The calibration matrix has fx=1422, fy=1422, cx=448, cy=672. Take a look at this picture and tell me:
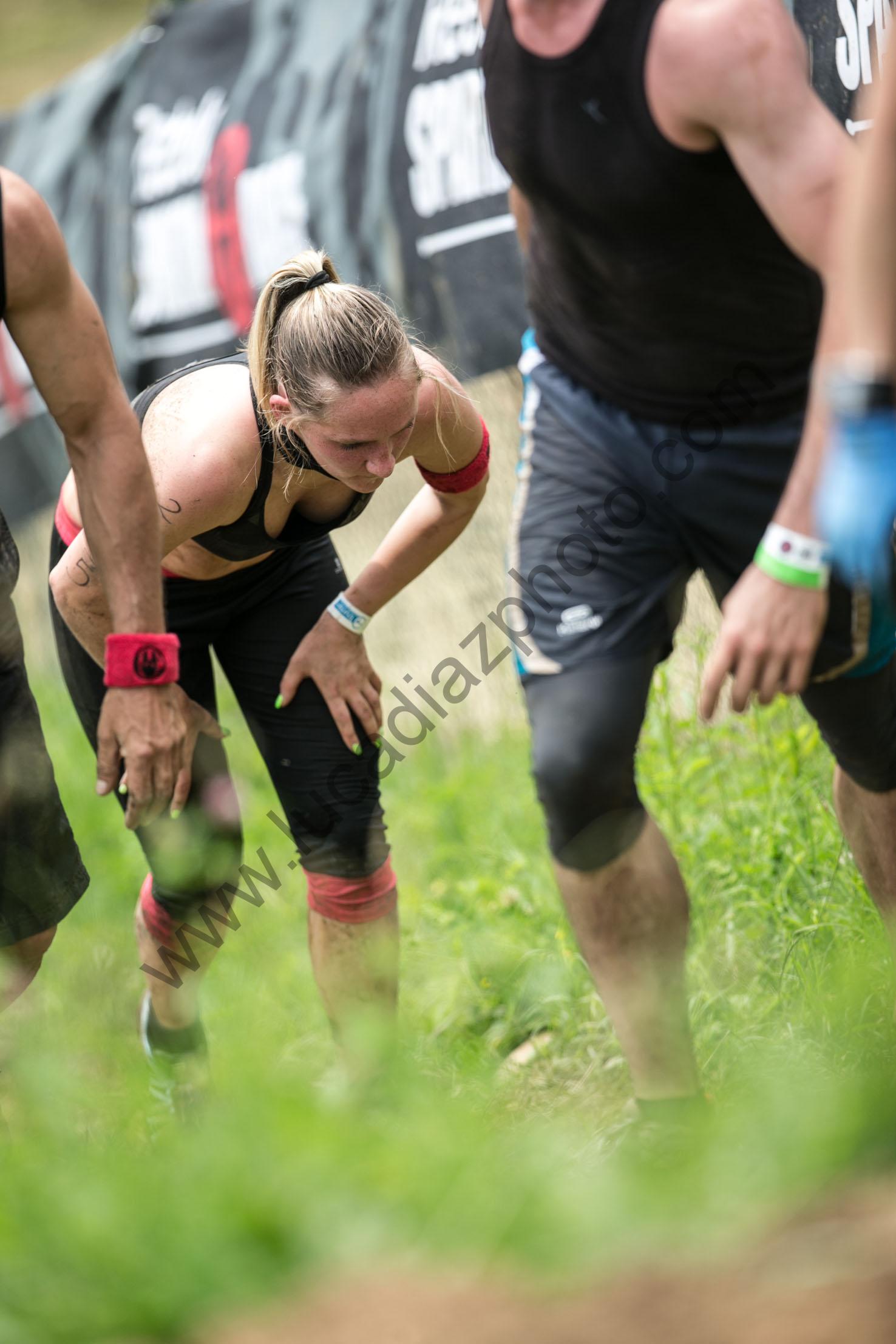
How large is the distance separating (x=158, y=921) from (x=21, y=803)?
65 cm

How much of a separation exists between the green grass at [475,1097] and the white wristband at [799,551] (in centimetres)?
63

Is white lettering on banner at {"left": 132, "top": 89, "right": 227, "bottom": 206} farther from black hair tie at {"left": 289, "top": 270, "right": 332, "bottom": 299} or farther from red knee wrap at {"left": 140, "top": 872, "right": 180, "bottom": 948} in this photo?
red knee wrap at {"left": 140, "top": 872, "right": 180, "bottom": 948}

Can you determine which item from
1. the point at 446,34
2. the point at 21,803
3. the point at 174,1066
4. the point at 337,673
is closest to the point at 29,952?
the point at 21,803

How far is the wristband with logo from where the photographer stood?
219 centimetres

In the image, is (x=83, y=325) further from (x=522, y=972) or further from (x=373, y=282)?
(x=373, y=282)

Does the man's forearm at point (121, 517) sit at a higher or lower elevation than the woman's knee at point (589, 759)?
higher

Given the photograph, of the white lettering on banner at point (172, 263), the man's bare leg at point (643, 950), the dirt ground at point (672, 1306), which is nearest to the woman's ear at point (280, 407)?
the man's bare leg at point (643, 950)

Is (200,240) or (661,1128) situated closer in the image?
(661,1128)

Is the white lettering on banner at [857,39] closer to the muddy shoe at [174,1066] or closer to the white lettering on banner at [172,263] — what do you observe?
the muddy shoe at [174,1066]

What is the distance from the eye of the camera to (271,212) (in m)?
6.00

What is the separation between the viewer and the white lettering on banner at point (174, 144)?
6.40 meters

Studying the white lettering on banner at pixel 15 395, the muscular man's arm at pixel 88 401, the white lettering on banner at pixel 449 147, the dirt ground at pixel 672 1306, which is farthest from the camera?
the white lettering on banner at pixel 15 395

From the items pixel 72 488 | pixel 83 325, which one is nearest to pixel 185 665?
pixel 72 488

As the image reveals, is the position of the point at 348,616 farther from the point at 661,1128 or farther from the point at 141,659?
the point at 661,1128
